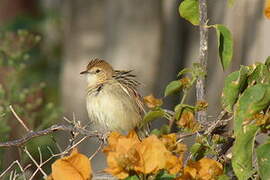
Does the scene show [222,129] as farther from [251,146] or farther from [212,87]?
[212,87]

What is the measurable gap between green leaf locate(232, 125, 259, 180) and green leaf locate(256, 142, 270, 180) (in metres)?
0.04

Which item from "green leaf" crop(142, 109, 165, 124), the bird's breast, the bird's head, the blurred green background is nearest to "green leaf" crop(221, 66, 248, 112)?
"green leaf" crop(142, 109, 165, 124)

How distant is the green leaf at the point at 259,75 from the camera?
2.25m

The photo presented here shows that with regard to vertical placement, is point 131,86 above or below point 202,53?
below

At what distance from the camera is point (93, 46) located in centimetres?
1102

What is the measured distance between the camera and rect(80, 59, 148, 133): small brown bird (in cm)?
529

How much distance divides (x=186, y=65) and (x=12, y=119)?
14.0 ft

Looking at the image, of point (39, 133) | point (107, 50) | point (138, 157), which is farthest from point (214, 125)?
point (107, 50)

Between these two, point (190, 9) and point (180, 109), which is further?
point (190, 9)

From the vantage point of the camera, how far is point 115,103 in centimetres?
544

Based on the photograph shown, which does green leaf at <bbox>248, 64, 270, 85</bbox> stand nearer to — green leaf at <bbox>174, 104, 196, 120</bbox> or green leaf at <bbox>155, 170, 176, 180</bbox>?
green leaf at <bbox>174, 104, 196, 120</bbox>

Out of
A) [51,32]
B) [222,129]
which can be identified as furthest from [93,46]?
[222,129]

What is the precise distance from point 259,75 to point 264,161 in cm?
30

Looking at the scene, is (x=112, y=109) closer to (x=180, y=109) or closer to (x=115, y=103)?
(x=115, y=103)
